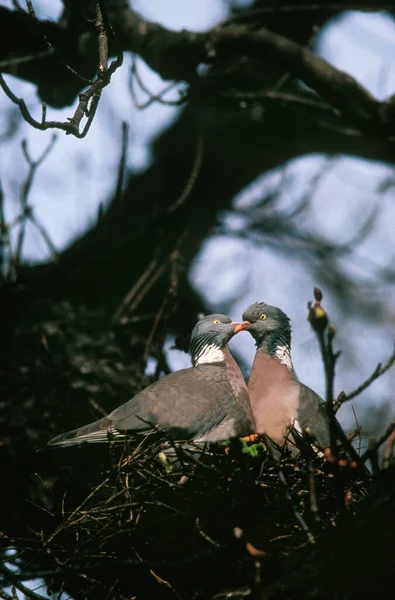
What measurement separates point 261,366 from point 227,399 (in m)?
0.43

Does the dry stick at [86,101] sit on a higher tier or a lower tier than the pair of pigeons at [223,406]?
higher

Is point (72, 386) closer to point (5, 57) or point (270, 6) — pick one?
point (5, 57)

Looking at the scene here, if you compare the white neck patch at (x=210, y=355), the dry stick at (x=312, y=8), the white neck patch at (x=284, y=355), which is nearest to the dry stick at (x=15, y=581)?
the white neck patch at (x=210, y=355)

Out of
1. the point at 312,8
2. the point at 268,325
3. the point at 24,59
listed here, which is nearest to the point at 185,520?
the point at 268,325

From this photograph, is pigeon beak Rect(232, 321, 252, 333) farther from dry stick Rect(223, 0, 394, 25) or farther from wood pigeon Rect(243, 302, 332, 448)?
dry stick Rect(223, 0, 394, 25)

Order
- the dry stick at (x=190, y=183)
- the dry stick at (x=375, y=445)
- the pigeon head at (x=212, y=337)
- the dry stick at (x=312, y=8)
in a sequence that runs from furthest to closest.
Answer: the dry stick at (x=312, y=8), the dry stick at (x=190, y=183), the pigeon head at (x=212, y=337), the dry stick at (x=375, y=445)

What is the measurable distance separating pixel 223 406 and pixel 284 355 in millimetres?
641

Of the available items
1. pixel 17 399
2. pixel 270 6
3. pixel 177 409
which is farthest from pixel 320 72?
pixel 17 399

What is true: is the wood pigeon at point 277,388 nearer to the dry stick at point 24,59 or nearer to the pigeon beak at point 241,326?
the pigeon beak at point 241,326

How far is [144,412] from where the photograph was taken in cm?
356

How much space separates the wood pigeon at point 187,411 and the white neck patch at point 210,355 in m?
0.17

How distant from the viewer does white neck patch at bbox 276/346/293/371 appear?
4137mm

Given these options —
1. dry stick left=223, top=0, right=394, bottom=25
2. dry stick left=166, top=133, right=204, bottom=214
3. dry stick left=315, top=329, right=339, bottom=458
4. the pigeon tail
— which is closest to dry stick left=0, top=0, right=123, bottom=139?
dry stick left=315, top=329, right=339, bottom=458

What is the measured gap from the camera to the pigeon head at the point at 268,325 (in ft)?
13.9
